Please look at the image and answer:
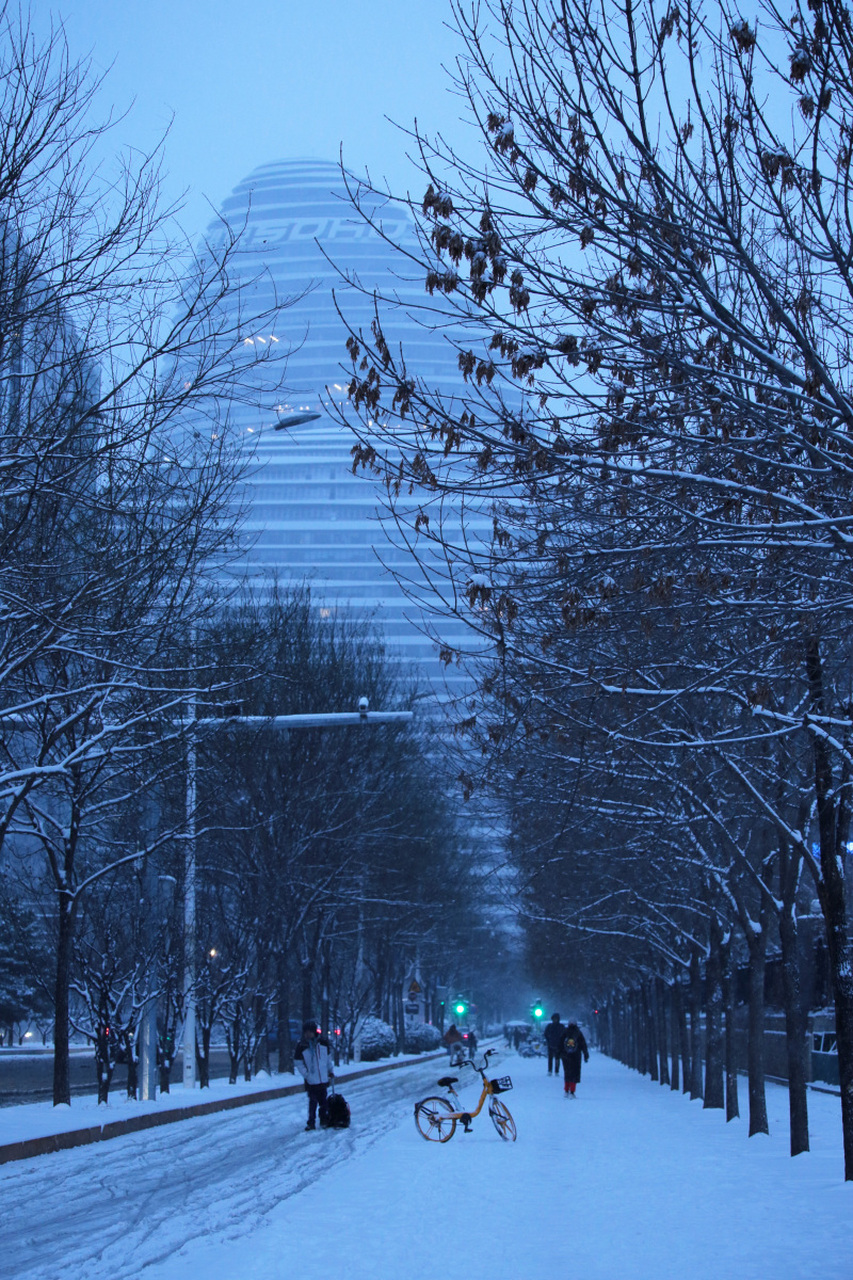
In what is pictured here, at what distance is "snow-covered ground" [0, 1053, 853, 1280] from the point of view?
9031mm

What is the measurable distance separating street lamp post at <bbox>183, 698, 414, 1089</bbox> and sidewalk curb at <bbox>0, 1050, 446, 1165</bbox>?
1464mm

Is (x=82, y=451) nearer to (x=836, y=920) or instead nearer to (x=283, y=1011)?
(x=836, y=920)

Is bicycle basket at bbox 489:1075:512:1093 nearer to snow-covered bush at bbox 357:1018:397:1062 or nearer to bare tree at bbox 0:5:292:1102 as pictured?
bare tree at bbox 0:5:292:1102

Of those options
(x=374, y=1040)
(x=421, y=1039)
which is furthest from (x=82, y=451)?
(x=421, y=1039)

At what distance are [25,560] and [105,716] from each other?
932cm

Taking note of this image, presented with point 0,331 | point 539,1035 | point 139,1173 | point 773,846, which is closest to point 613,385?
point 0,331

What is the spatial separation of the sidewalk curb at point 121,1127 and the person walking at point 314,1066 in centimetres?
229

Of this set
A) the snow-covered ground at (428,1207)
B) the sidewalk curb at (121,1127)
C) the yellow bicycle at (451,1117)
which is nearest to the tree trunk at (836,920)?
the snow-covered ground at (428,1207)

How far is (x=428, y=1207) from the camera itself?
12.0 m

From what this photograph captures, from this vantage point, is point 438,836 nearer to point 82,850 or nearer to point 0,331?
point 82,850

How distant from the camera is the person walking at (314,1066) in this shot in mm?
20172

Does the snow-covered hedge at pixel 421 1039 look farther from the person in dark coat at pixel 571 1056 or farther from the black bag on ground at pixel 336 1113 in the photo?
the black bag on ground at pixel 336 1113

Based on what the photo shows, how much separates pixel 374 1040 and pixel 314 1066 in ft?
106

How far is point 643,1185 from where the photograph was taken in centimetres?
1352
